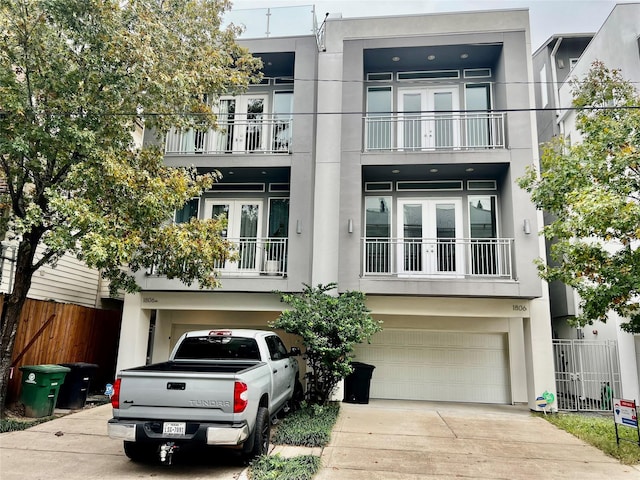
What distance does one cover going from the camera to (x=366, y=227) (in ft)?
41.1

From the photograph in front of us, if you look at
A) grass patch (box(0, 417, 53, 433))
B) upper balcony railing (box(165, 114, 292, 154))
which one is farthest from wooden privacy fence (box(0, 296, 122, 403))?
upper balcony railing (box(165, 114, 292, 154))

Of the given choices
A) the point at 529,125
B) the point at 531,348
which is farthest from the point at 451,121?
the point at 531,348

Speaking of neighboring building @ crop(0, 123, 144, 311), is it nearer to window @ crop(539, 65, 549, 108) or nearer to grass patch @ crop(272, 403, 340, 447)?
grass patch @ crop(272, 403, 340, 447)

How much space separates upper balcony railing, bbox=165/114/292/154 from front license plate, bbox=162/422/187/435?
26.8 feet

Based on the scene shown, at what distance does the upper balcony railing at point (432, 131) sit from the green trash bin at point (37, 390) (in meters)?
8.82

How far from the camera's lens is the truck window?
803 cm

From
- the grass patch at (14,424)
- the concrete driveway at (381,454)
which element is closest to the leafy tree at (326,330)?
the concrete driveway at (381,454)

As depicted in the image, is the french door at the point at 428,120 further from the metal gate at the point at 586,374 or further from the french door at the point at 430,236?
the metal gate at the point at 586,374

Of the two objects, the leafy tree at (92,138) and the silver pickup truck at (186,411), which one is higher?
the leafy tree at (92,138)

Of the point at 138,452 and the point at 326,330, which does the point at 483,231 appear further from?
the point at 138,452

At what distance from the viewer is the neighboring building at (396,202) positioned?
1107cm

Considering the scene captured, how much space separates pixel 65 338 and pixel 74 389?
5.87 feet

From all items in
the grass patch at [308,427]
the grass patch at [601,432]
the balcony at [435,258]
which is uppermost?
the balcony at [435,258]

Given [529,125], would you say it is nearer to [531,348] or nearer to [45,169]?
[531,348]
